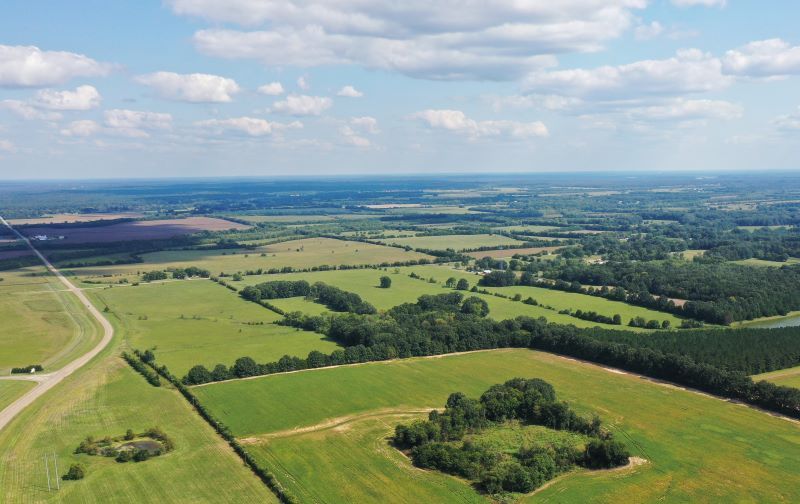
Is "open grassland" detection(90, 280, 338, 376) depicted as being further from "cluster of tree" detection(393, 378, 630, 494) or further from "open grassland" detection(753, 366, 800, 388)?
"open grassland" detection(753, 366, 800, 388)

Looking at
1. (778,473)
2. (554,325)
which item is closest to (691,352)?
(554,325)

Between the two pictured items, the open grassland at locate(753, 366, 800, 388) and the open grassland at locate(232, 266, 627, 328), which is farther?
the open grassland at locate(232, 266, 627, 328)

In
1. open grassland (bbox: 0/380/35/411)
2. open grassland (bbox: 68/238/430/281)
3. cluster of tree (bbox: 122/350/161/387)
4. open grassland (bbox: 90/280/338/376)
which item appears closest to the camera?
open grassland (bbox: 0/380/35/411)

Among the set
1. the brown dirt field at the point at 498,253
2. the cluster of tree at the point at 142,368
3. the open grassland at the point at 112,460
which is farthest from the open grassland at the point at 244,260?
the open grassland at the point at 112,460

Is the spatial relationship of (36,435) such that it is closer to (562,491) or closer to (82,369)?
(82,369)

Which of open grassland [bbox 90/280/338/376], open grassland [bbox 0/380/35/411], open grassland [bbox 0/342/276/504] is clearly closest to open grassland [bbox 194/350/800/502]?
open grassland [bbox 0/342/276/504]

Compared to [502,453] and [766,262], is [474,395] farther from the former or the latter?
[766,262]

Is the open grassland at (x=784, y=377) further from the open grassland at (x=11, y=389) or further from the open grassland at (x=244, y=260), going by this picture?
the open grassland at (x=244, y=260)

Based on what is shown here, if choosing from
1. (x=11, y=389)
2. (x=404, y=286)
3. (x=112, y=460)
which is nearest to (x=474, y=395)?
(x=112, y=460)
